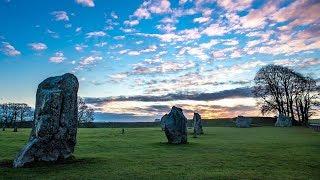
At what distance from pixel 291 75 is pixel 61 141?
68600 millimetres

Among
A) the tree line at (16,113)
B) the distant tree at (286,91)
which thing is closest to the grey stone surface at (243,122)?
the distant tree at (286,91)

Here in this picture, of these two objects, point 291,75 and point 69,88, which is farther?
point 291,75

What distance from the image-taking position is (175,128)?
1139 inches

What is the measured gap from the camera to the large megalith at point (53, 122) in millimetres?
16125

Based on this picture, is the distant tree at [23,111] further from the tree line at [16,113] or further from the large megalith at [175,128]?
the large megalith at [175,128]

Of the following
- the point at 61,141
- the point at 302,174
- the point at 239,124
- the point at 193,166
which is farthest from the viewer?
the point at 239,124

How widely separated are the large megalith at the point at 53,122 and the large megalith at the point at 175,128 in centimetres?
1190

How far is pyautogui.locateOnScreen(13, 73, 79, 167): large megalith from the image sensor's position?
52.9ft

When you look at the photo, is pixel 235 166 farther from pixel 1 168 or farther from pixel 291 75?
pixel 291 75

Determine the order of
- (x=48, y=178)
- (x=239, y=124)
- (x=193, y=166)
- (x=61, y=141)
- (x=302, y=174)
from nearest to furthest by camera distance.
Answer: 1. (x=48, y=178)
2. (x=302, y=174)
3. (x=193, y=166)
4. (x=61, y=141)
5. (x=239, y=124)

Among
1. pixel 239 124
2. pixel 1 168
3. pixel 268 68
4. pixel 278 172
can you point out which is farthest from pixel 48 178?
pixel 268 68

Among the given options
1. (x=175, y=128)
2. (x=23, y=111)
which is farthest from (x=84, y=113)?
(x=175, y=128)

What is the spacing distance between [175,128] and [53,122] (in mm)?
13858

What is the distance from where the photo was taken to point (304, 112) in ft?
255
